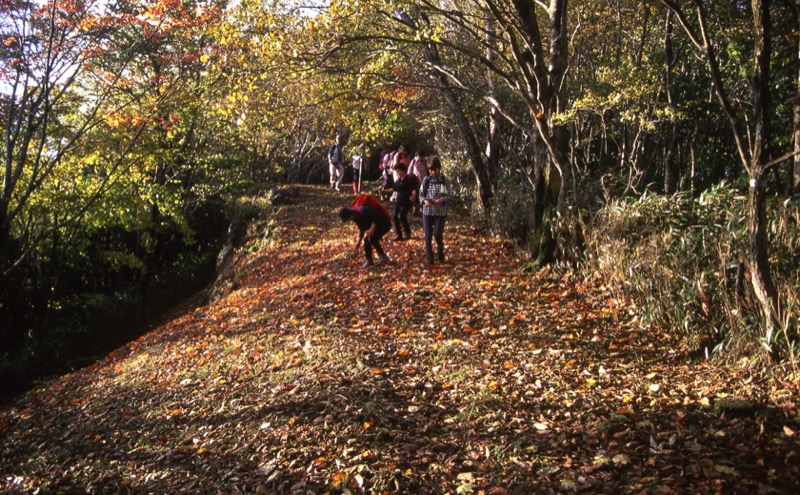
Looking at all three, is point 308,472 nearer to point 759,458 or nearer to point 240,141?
point 759,458

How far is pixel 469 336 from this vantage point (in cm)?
655

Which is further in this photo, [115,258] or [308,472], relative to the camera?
[115,258]

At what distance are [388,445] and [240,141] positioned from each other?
1664 centimetres

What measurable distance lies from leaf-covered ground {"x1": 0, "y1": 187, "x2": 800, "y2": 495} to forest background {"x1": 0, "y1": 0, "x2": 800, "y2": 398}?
0.83m

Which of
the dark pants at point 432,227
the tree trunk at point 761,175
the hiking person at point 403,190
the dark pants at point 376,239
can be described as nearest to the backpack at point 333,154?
the hiking person at point 403,190

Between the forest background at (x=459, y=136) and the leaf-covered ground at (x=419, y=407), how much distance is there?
2.73 feet

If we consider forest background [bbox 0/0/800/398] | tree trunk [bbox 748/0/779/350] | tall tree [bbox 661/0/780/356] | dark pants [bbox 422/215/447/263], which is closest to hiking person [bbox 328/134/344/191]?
forest background [bbox 0/0/800/398]

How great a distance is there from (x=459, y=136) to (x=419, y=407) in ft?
42.4

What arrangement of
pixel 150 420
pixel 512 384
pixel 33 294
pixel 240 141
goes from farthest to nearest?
1. pixel 240 141
2. pixel 33 294
3. pixel 150 420
4. pixel 512 384

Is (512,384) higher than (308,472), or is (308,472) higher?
(512,384)

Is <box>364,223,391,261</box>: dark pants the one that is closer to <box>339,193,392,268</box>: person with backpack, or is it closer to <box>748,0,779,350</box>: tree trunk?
<box>339,193,392,268</box>: person with backpack

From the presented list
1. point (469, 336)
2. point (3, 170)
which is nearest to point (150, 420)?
point (469, 336)

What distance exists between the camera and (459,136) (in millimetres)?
16984

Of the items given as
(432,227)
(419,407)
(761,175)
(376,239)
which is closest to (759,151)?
(761,175)
